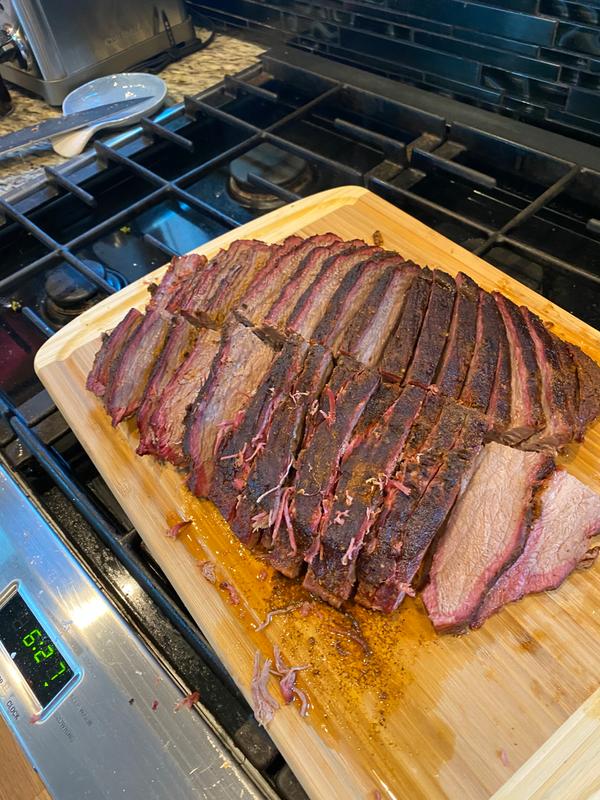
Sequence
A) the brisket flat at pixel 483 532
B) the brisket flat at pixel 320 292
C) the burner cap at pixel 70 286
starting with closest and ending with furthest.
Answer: the brisket flat at pixel 483 532 → the brisket flat at pixel 320 292 → the burner cap at pixel 70 286

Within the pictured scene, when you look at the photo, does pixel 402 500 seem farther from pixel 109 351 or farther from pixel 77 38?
pixel 77 38

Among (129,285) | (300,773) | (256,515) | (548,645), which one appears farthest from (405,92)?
(300,773)

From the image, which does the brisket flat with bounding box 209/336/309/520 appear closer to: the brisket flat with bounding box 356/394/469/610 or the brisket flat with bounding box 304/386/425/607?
the brisket flat with bounding box 304/386/425/607

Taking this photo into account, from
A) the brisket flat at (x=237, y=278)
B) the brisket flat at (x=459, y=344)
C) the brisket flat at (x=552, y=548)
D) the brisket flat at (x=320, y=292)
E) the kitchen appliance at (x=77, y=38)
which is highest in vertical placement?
the kitchen appliance at (x=77, y=38)

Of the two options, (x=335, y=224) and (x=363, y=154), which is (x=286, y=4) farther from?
(x=335, y=224)

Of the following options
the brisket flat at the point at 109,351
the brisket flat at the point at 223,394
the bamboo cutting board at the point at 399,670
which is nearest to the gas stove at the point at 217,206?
the bamboo cutting board at the point at 399,670

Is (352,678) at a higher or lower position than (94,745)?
lower

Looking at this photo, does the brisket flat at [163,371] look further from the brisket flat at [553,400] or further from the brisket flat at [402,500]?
the brisket flat at [553,400]
